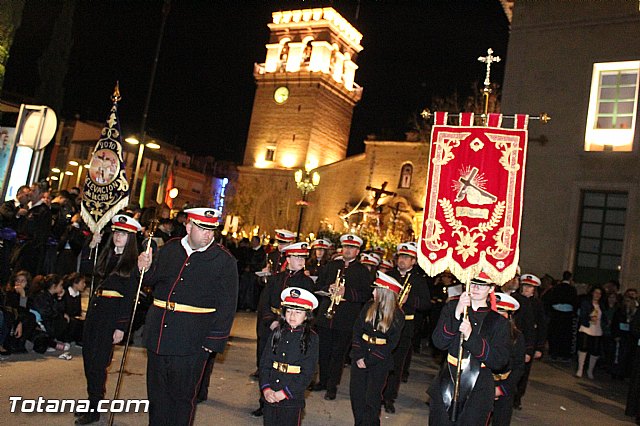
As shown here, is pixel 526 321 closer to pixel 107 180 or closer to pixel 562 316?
pixel 562 316

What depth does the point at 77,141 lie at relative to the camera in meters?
63.8

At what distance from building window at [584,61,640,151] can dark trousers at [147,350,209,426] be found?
15.7 metres

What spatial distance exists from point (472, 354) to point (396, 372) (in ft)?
12.6

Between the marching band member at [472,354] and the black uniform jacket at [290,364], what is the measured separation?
1120 mm

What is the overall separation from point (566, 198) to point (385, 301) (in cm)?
1275

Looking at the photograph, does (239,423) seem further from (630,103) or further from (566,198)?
(630,103)

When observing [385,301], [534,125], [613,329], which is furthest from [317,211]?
[385,301]

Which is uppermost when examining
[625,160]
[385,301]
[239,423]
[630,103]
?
[630,103]

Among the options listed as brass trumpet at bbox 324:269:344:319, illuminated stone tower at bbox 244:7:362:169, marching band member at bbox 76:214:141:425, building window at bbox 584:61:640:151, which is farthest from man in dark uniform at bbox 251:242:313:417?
illuminated stone tower at bbox 244:7:362:169

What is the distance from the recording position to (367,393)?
245 inches

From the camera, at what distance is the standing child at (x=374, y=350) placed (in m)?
6.19

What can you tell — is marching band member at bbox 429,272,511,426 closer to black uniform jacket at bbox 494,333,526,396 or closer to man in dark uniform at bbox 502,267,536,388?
black uniform jacket at bbox 494,333,526,396

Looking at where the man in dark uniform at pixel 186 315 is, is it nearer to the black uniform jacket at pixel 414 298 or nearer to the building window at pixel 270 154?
the black uniform jacket at pixel 414 298

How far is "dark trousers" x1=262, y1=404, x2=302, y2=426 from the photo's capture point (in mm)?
5094
